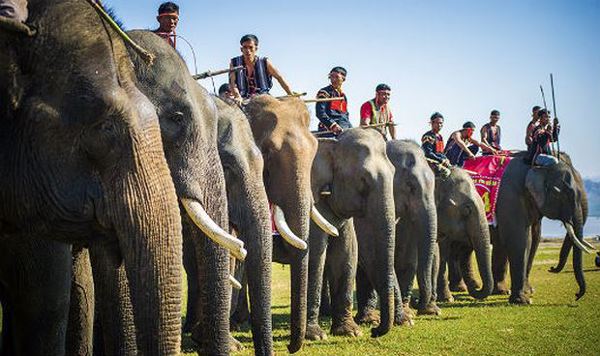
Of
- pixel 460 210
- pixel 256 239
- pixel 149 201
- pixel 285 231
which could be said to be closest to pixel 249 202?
pixel 256 239

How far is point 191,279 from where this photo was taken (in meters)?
9.55

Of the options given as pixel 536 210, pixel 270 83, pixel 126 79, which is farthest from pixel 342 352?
pixel 536 210

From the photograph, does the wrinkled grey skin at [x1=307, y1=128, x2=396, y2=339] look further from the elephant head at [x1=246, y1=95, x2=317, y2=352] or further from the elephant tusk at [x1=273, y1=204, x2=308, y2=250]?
the elephant tusk at [x1=273, y1=204, x2=308, y2=250]

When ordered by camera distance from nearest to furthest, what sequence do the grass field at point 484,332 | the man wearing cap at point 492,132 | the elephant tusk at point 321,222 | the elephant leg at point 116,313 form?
the elephant leg at point 116,313, the grass field at point 484,332, the elephant tusk at point 321,222, the man wearing cap at point 492,132

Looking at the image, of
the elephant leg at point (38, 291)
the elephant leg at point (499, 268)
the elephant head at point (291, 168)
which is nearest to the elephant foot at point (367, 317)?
the elephant head at point (291, 168)

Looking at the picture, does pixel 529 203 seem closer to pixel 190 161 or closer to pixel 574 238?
pixel 574 238

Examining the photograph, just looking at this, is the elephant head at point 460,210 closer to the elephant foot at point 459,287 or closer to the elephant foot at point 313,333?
the elephant foot at point 459,287

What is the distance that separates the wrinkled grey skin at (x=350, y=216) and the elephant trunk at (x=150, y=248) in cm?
726

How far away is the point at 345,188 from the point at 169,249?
8.23 meters

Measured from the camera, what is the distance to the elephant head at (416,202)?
552 inches

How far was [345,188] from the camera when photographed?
39.5 feet

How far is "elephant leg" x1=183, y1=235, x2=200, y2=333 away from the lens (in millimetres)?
8913

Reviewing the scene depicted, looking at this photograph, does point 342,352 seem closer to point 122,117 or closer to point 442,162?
point 122,117

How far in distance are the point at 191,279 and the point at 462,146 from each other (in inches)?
442
